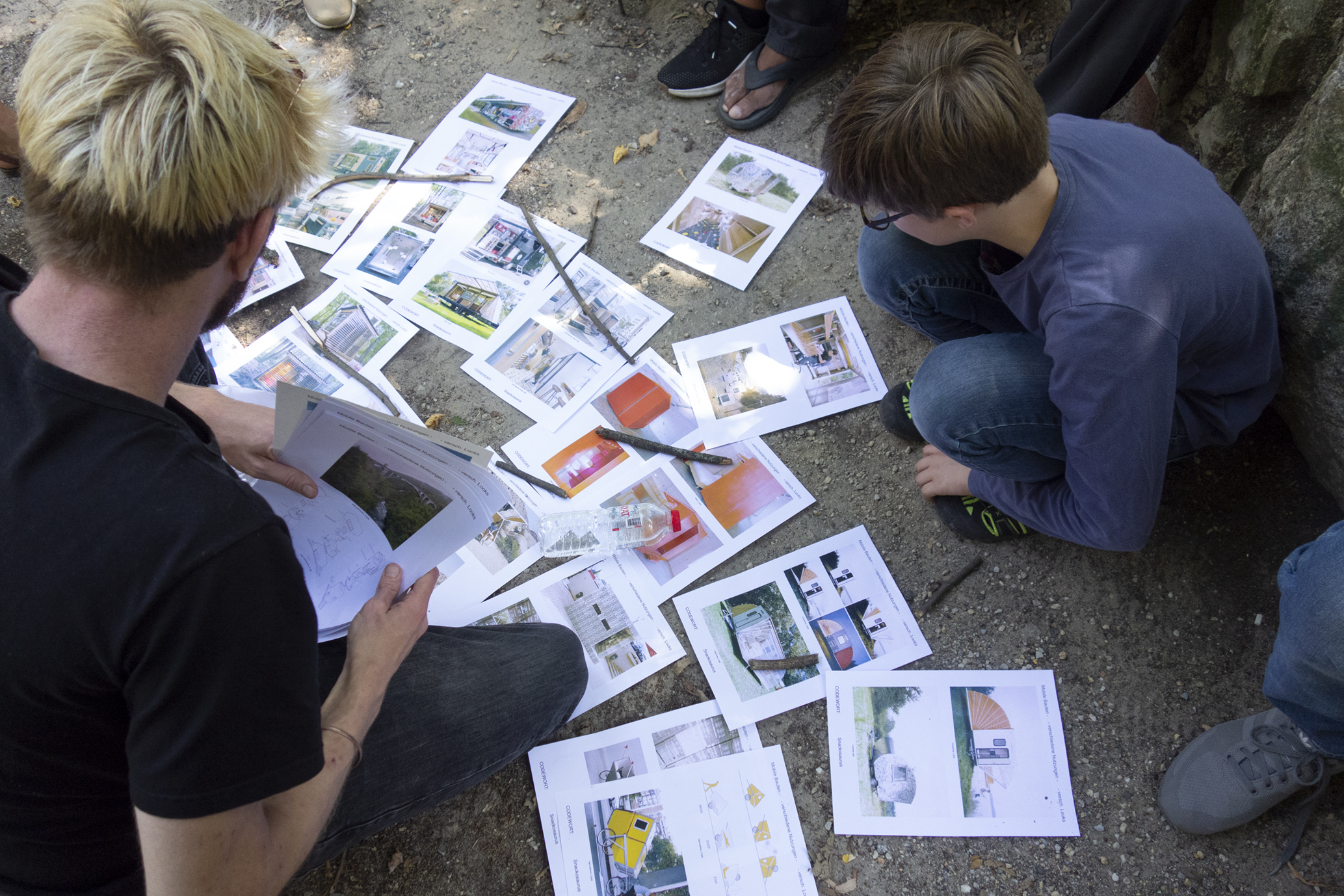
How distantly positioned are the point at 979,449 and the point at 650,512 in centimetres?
81

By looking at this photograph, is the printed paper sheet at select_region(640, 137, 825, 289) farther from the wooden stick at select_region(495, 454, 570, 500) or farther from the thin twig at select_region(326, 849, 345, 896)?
the thin twig at select_region(326, 849, 345, 896)

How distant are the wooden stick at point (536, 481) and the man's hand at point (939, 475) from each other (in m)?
0.92

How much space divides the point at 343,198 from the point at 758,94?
1.42 metres

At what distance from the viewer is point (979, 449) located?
1661 millimetres

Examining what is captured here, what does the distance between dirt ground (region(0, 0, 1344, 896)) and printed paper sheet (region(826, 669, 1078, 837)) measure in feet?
0.11

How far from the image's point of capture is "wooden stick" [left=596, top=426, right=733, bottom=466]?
205 centimetres

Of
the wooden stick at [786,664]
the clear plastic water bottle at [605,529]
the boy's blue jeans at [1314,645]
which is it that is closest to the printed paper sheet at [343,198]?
the clear plastic water bottle at [605,529]

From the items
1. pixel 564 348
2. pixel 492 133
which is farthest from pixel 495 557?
pixel 492 133

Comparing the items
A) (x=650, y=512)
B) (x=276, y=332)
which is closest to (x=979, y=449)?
A: (x=650, y=512)

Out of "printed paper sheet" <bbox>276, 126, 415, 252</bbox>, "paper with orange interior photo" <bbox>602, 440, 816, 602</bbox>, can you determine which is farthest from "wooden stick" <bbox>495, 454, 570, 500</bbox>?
"printed paper sheet" <bbox>276, 126, 415, 252</bbox>

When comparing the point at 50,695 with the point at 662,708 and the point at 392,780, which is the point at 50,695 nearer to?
the point at 392,780

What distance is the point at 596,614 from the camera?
6.31ft

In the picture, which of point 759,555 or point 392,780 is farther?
point 759,555

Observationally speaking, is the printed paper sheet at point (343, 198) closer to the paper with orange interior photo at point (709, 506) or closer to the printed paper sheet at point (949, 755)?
the paper with orange interior photo at point (709, 506)
